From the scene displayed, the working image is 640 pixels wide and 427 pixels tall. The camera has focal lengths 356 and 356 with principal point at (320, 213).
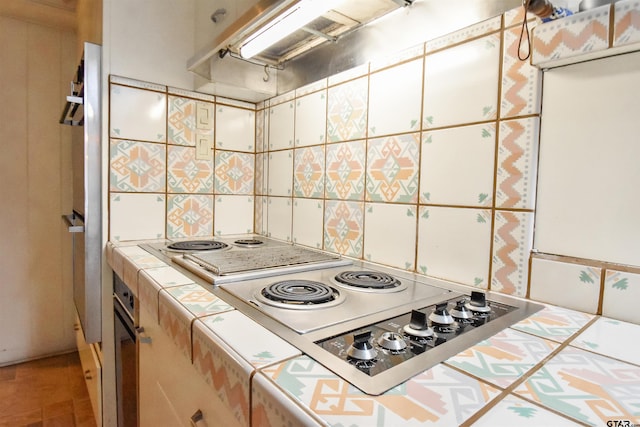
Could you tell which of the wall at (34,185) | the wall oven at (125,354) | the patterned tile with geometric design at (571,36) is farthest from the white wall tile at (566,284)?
the wall at (34,185)

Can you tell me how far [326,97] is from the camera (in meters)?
1.29

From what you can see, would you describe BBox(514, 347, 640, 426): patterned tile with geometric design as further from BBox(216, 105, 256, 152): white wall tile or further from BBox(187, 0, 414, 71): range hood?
BBox(216, 105, 256, 152): white wall tile

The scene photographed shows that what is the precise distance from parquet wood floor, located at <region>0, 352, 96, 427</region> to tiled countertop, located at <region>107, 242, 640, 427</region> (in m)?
1.65

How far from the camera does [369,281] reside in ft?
2.96

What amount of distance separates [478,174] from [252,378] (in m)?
0.70

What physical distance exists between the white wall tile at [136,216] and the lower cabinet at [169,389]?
562mm

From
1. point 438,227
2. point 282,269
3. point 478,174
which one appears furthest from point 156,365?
point 478,174

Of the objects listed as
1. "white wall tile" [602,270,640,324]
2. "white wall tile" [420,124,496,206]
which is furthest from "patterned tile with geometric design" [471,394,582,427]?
"white wall tile" [420,124,496,206]

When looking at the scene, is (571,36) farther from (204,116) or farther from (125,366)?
(125,366)

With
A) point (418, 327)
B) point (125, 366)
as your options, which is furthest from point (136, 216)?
point (418, 327)

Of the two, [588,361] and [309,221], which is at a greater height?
[309,221]

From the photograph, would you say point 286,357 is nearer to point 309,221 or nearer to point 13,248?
point 309,221

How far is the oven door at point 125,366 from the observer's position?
3.68ft

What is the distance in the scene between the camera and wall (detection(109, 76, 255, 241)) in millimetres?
1415
